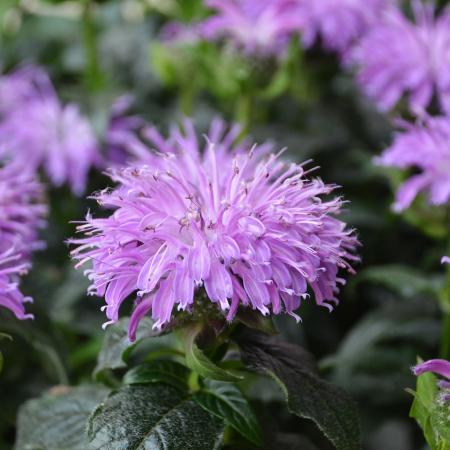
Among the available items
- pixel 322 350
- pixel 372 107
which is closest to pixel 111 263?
pixel 322 350

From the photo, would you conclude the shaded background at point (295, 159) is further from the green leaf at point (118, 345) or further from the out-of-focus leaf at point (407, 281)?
the green leaf at point (118, 345)

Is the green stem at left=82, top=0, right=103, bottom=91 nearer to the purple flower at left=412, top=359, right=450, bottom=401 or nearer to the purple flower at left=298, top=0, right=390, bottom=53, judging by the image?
the purple flower at left=298, top=0, right=390, bottom=53

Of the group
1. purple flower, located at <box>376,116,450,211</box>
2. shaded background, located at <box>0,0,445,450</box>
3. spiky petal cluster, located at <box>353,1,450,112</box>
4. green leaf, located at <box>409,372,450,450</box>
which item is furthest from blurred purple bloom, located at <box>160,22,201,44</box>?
green leaf, located at <box>409,372,450,450</box>

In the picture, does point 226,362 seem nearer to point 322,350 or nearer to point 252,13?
point 322,350

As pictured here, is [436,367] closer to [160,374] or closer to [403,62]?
[160,374]

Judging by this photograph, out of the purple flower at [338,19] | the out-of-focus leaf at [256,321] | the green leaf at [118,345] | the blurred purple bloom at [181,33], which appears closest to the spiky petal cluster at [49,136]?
the blurred purple bloom at [181,33]

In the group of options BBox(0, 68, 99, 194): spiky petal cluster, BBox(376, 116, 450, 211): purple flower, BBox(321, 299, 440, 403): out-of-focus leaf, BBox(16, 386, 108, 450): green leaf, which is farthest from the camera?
BBox(0, 68, 99, 194): spiky petal cluster

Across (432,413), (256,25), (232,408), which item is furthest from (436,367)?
(256,25)
